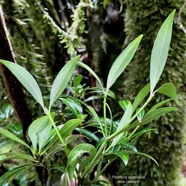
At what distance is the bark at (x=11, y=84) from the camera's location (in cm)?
53

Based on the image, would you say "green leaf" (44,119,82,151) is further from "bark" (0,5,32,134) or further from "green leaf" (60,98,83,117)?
"bark" (0,5,32,134)

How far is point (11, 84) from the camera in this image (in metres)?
0.55

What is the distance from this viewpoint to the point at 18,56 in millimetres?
704

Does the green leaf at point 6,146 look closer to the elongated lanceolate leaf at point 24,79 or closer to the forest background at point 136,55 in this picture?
the elongated lanceolate leaf at point 24,79

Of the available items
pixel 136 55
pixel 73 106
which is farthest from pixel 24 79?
pixel 136 55

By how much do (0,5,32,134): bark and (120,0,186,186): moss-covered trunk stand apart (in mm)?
414

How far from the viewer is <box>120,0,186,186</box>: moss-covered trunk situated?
81 cm

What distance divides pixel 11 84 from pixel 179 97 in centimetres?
54

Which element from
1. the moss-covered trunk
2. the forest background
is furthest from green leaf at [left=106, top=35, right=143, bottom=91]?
the moss-covered trunk

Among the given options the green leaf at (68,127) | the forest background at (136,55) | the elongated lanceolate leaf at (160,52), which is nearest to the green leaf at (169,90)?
the elongated lanceolate leaf at (160,52)

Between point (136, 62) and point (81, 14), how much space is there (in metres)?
0.25

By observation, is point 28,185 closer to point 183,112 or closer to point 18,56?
point 18,56

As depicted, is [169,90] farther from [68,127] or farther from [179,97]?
[179,97]

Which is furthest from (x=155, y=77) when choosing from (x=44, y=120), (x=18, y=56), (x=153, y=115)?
(x=18, y=56)
